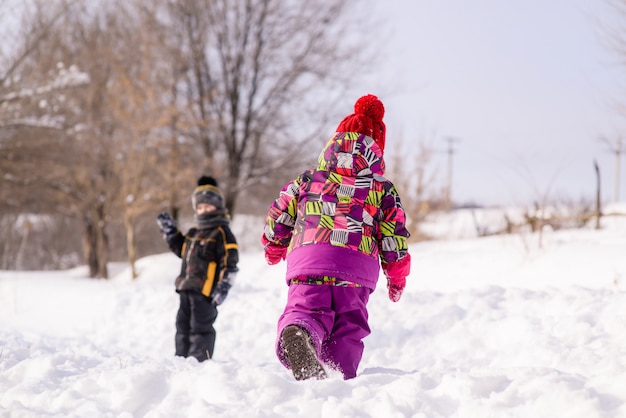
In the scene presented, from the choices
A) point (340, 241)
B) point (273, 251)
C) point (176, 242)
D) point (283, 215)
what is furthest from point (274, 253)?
point (176, 242)

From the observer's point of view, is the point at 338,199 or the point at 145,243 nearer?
the point at 338,199

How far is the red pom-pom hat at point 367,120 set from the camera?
345 cm

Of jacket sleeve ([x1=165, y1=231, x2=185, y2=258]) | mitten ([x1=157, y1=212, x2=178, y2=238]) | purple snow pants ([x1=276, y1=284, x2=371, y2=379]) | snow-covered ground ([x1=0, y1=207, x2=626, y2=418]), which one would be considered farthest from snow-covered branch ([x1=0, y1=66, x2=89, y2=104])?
purple snow pants ([x1=276, y1=284, x2=371, y2=379])

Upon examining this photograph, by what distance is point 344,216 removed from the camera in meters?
3.19

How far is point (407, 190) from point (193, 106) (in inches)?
242

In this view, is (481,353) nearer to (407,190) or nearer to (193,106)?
(407,190)

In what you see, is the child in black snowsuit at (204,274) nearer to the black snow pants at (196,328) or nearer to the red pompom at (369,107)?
the black snow pants at (196,328)

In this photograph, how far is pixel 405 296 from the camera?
6.70m

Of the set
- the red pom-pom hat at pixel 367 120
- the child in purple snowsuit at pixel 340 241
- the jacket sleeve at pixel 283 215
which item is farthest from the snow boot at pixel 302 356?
the red pom-pom hat at pixel 367 120

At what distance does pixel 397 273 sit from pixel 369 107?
102 centimetres

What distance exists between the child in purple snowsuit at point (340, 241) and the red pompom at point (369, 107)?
5 cm

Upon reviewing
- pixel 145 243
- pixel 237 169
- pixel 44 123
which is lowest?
pixel 145 243

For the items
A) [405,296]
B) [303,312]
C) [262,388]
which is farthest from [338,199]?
[405,296]

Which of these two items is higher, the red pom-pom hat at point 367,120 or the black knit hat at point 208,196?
the red pom-pom hat at point 367,120
